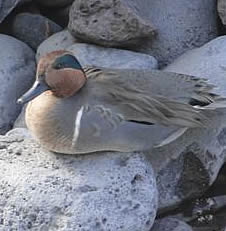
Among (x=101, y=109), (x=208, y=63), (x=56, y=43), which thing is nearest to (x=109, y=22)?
(x=56, y=43)

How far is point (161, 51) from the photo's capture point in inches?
132

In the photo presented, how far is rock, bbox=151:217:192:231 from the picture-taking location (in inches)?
103

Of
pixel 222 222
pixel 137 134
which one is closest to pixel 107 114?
pixel 137 134

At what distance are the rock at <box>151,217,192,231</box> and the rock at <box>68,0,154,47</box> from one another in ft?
2.81

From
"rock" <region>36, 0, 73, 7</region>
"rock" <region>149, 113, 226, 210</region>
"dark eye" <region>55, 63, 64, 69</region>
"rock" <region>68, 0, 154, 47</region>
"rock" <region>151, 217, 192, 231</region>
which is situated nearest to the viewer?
"dark eye" <region>55, 63, 64, 69</region>

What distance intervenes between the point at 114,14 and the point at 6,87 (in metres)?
0.56

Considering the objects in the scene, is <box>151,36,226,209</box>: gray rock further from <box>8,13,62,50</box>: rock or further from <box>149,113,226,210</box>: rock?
<box>8,13,62,50</box>: rock

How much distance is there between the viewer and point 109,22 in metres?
3.12

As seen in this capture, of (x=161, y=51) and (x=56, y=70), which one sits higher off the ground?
(x=56, y=70)

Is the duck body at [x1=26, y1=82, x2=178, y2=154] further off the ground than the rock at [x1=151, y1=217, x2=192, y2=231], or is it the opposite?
the duck body at [x1=26, y1=82, x2=178, y2=154]

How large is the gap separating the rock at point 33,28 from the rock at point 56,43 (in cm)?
14

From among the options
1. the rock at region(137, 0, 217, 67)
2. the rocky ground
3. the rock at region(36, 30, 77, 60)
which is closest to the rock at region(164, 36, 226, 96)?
the rocky ground

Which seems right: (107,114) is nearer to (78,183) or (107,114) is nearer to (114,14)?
(78,183)

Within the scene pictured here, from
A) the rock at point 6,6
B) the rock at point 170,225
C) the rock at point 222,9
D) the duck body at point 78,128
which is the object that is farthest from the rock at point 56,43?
the rock at point 170,225
